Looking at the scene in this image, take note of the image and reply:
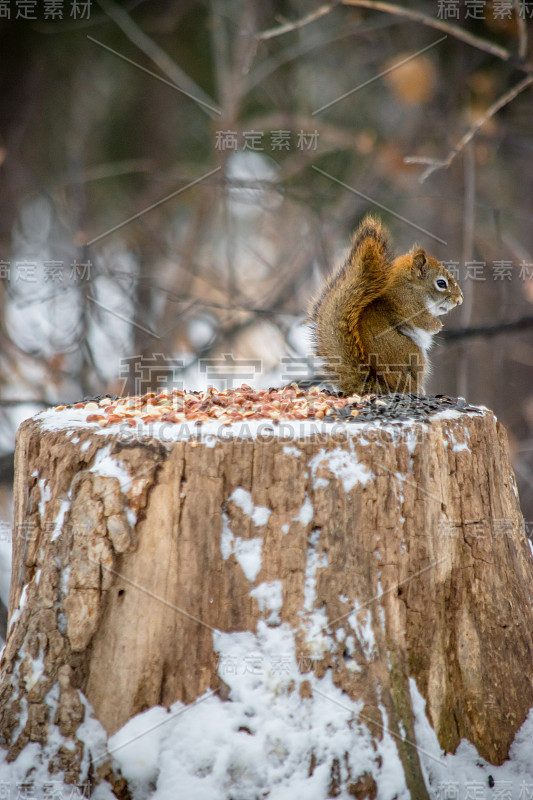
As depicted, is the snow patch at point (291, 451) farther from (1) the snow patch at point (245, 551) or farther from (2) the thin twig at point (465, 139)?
(2) the thin twig at point (465, 139)

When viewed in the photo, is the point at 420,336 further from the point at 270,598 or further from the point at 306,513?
the point at 270,598

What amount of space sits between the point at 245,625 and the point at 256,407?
0.54 metres

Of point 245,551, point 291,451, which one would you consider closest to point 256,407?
point 291,451

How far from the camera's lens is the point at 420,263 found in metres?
2.44

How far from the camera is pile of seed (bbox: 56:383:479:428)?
1.76 m

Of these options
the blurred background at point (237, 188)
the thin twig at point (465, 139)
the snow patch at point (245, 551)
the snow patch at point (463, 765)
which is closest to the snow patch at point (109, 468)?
the snow patch at point (245, 551)

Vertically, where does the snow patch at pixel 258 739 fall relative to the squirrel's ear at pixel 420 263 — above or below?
below

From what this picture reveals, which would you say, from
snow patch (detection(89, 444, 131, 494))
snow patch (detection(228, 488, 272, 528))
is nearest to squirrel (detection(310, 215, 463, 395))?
snow patch (detection(228, 488, 272, 528))

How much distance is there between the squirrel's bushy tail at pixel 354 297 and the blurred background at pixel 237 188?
3.69 ft

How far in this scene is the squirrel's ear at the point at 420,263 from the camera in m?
2.43

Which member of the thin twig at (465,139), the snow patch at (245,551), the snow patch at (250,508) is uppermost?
the thin twig at (465,139)

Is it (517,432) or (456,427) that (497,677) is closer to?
(456,427)

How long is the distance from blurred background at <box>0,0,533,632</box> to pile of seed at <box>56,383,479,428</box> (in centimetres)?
128

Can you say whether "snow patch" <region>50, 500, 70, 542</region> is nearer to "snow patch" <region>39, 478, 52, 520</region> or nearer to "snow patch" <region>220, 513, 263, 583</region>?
"snow patch" <region>39, 478, 52, 520</region>
